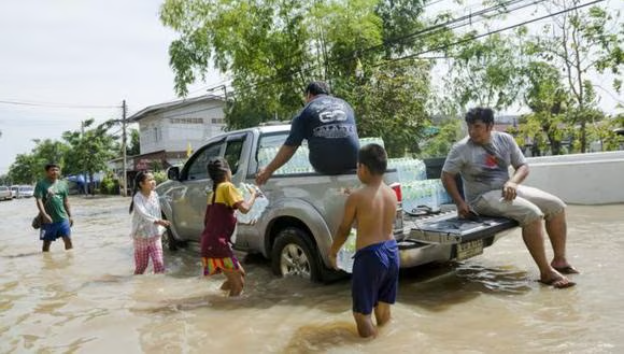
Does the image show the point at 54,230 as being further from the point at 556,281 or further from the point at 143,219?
the point at 556,281

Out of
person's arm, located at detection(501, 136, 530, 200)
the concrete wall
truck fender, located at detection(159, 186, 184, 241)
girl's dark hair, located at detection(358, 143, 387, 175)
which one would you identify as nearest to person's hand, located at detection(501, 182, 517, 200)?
person's arm, located at detection(501, 136, 530, 200)

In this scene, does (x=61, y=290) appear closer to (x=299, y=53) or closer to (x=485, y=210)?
(x=485, y=210)

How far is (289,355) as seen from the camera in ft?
11.5

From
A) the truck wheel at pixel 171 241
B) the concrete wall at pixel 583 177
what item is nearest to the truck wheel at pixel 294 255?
the truck wheel at pixel 171 241

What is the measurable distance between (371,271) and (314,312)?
3.92 feet

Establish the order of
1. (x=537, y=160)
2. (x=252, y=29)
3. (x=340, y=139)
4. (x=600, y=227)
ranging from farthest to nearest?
(x=252, y=29) < (x=537, y=160) < (x=600, y=227) < (x=340, y=139)

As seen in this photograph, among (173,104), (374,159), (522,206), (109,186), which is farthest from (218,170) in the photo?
(109,186)

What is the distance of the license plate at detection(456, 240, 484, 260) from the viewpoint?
470cm

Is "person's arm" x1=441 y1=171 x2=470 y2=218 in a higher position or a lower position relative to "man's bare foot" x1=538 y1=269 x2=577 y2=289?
higher

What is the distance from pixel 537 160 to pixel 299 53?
7372 millimetres

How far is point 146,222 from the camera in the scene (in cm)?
610

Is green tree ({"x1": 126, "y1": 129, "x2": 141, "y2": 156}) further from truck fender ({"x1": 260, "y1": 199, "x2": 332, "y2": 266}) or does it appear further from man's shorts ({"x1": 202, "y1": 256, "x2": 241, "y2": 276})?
man's shorts ({"x1": 202, "y1": 256, "x2": 241, "y2": 276})

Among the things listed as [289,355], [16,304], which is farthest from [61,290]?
[289,355]

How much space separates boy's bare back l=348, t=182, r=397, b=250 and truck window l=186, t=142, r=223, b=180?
11.1ft
